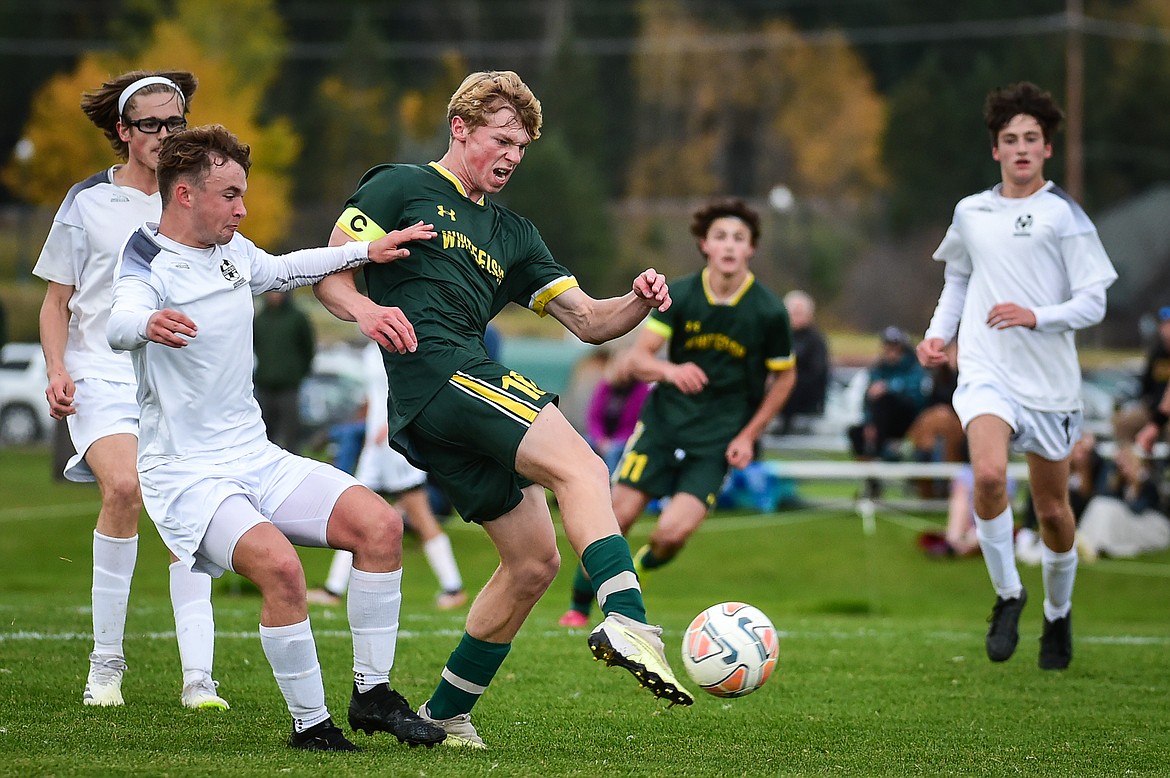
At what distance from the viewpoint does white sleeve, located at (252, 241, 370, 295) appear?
5.12m

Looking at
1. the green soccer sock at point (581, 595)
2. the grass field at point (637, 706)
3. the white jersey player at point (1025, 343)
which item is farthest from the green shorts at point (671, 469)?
the white jersey player at point (1025, 343)

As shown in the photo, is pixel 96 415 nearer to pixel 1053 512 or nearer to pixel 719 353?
pixel 719 353

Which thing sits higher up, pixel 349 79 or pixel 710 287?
pixel 349 79

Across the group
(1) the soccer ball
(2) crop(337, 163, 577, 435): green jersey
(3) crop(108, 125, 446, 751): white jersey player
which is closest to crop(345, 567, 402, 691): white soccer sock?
(3) crop(108, 125, 446, 751): white jersey player

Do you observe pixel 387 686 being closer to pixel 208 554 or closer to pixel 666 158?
pixel 208 554

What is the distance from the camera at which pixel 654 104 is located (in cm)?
6091

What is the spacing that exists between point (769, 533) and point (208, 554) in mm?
11208

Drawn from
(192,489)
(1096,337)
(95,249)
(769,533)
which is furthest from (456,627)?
(1096,337)

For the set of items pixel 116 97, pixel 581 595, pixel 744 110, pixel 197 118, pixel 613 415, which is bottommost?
pixel 581 595

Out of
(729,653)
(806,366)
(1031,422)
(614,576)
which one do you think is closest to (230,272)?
(614,576)

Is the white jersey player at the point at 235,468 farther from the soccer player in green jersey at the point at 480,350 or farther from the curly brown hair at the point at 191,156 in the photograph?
the soccer player in green jersey at the point at 480,350

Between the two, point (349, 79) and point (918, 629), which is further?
point (349, 79)

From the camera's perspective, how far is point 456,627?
900cm

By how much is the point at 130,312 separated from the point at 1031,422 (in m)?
4.47
